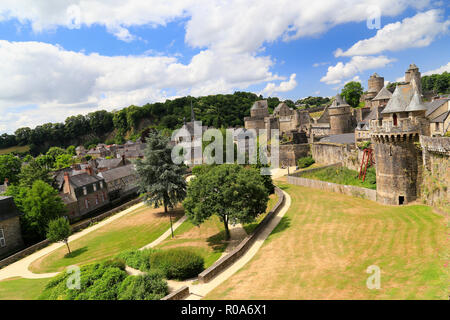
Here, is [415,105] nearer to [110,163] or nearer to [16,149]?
[110,163]

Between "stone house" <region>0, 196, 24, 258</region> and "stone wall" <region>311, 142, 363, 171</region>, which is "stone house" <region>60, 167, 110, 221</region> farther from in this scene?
"stone wall" <region>311, 142, 363, 171</region>

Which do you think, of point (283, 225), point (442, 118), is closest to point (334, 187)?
point (283, 225)

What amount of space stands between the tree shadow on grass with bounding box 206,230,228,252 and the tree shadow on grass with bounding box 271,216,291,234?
14.9 feet

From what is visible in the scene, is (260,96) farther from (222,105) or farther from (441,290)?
(441,290)

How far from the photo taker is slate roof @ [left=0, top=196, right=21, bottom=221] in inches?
1204

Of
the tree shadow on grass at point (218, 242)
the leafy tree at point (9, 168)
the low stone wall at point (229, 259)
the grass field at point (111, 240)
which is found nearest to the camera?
the low stone wall at point (229, 259)

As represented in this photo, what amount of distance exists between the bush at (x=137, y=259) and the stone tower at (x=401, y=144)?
68.8 ft

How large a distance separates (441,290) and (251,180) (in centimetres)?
1450

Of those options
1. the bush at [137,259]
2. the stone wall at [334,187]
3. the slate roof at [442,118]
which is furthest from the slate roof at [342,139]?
the bush at [137,259]

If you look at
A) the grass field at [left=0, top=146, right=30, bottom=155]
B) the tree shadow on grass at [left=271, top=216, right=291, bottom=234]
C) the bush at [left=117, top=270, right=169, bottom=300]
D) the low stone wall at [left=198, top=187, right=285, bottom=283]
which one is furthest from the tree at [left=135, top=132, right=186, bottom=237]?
the grass field at [left=0, top=146, right=30, bottom=155]

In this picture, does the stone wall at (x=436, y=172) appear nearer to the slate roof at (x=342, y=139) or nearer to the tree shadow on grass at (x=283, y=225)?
the tree shadow on grass at (x=283, y=225)

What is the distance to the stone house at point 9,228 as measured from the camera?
30.2 m

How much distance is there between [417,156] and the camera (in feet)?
77.2

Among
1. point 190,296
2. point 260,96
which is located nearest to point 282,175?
point 190,296
